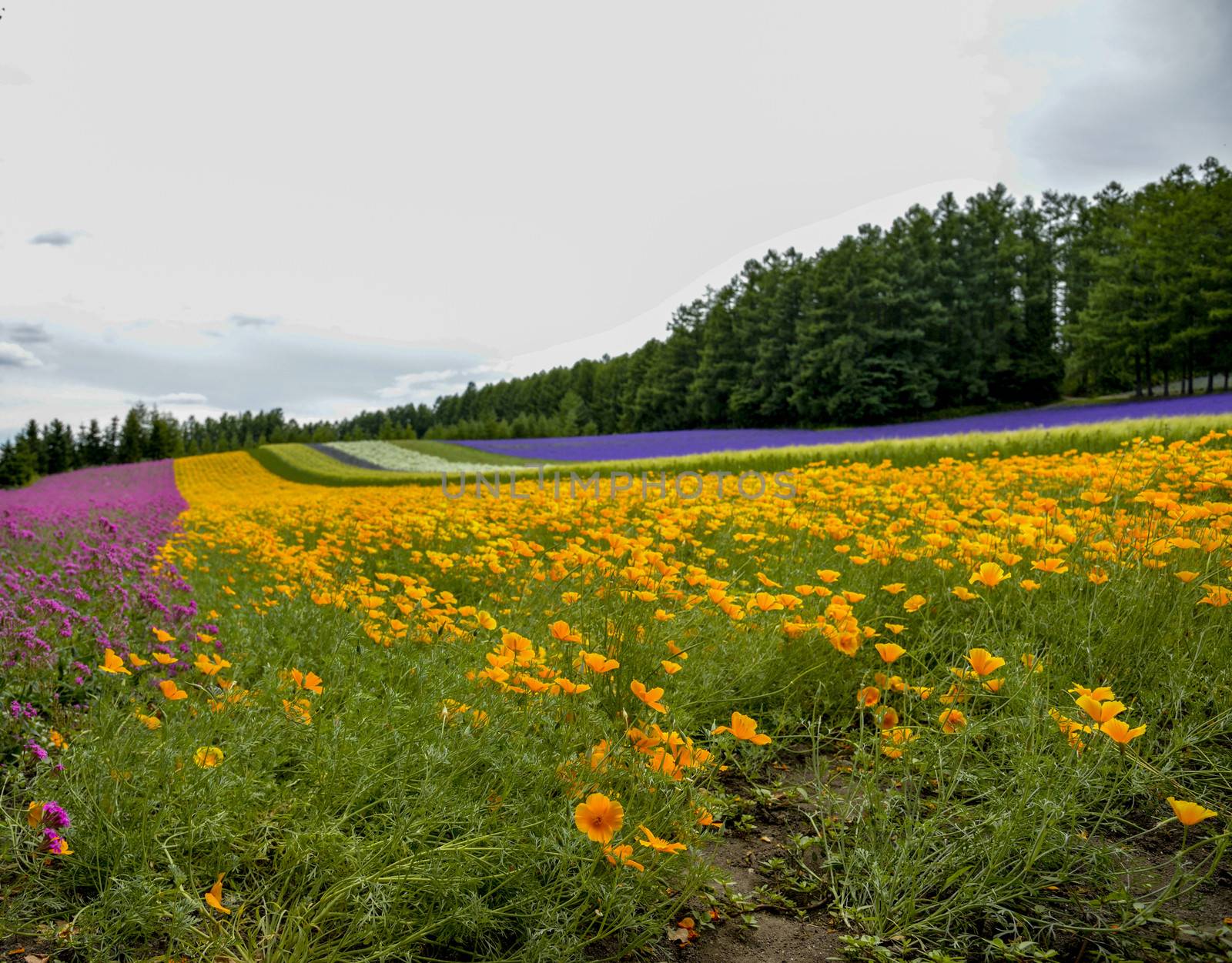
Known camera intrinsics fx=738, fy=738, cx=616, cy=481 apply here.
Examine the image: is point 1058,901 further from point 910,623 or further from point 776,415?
point 776,415

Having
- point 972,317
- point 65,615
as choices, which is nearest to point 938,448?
point 65,615

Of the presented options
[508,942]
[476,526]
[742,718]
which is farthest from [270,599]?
[742,718]

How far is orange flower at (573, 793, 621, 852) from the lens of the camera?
1468 mm

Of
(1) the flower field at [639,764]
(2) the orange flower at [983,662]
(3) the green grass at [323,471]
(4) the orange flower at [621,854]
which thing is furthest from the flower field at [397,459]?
(4) the orange flower at [621,854]

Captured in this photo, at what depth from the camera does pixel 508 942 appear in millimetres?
1770

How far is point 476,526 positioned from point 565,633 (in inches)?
105

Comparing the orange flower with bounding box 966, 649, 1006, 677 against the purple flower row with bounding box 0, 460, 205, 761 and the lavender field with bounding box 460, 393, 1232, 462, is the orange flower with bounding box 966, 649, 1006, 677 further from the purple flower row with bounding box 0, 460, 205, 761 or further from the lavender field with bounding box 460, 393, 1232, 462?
the lavender field with bounding box 460, 393, 1232, 462

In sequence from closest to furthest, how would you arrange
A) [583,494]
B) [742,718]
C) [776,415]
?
[742,718], [583,494], [776,415]

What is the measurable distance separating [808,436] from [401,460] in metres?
16.3

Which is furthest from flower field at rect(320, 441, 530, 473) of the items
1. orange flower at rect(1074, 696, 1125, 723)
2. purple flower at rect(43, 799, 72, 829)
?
orange flower at rect(1074, 696, 1125, 723)

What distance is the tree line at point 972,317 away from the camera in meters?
30.2

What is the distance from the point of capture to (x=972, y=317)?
36.6m

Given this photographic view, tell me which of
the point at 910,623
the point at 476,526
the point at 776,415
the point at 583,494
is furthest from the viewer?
the point at 776,415

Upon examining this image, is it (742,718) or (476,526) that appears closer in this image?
(742,718)
